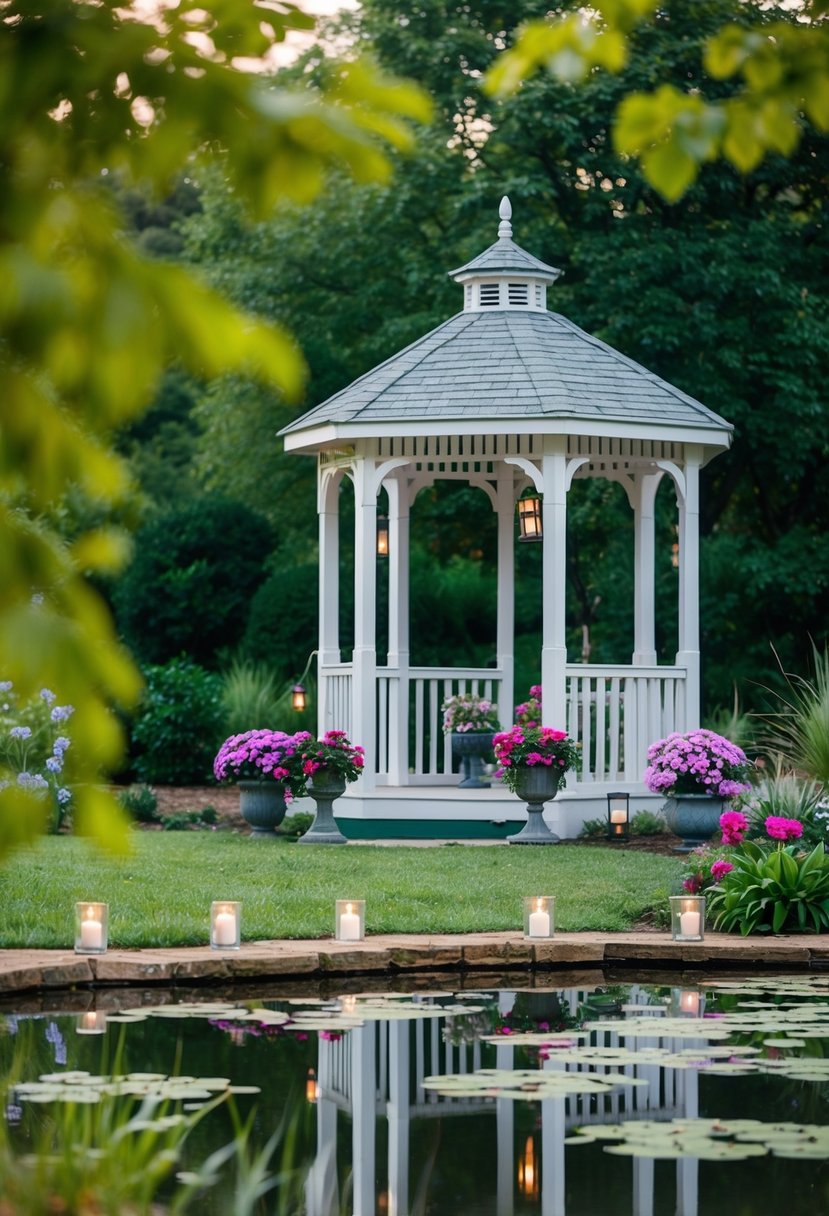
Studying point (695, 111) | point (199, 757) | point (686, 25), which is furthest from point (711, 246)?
point (695, 111)

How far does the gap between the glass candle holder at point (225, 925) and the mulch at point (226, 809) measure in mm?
4898

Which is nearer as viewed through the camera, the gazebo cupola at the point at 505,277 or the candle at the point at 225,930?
the candle at the point at 225,930

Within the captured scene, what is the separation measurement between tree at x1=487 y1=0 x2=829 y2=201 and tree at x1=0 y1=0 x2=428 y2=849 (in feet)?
2.96

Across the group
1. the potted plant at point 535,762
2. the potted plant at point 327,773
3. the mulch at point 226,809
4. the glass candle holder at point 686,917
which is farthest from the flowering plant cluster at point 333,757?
the glass candle holder at point 686,917

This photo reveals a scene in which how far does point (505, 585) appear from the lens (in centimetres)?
1609

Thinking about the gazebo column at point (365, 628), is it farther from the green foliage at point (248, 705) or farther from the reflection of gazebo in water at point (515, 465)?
the green foliage at point (248, 705)

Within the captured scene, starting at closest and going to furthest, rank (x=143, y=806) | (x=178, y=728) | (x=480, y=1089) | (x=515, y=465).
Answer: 1. (x=480, y=1089)
2. (x=515, y=465)
3. (x=143, y=806)
4. (x=178, y=728)

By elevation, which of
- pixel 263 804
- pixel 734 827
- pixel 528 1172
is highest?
→ pixel 734 827

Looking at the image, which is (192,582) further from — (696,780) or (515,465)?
(696,780)

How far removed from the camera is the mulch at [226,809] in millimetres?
13203

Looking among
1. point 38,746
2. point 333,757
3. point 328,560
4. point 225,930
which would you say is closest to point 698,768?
point 333,757

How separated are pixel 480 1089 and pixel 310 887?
4.35 meters

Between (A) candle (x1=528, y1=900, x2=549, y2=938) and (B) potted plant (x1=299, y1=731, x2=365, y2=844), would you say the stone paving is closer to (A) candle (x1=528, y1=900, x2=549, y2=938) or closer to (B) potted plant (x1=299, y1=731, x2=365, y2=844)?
(A) candle (x1=528, y1=900, x2=549, y2=938)

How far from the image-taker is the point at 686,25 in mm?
20562
